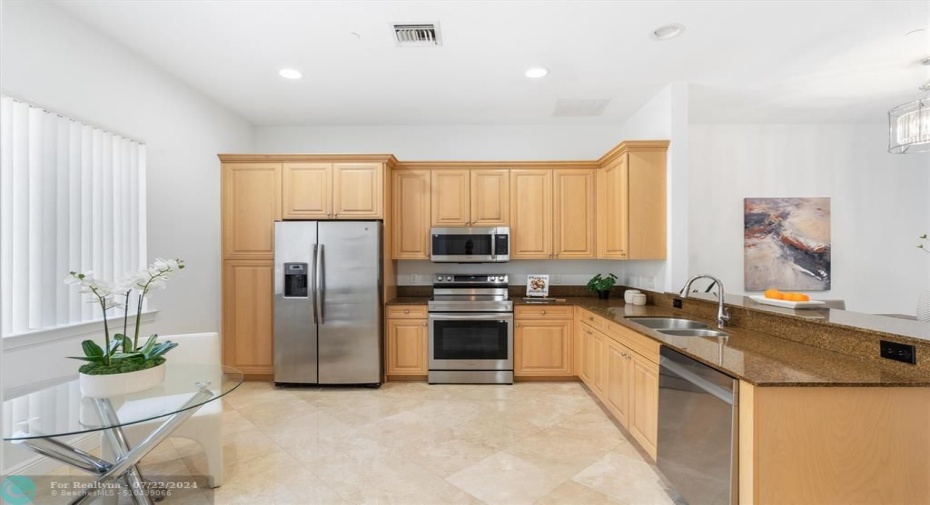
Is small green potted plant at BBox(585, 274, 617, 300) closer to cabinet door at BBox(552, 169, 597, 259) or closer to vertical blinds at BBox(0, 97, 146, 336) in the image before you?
cabinet door at BBox(552, 169, 597, 259)

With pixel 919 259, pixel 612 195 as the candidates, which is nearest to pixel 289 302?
pixel 612 195

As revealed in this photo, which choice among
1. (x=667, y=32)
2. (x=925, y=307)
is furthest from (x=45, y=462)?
(x=925, y=307)

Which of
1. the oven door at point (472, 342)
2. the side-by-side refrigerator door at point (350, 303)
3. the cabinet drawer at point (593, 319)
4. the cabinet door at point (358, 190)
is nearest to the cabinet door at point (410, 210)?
the cabinet door at point (358, 190)

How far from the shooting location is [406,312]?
387 cm

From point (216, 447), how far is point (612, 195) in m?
3.72

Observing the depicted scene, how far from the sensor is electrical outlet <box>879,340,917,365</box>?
1609 millimetres

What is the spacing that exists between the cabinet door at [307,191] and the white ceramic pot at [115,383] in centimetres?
234

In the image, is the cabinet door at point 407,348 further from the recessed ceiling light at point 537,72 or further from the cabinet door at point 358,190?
the recessed ceiling light at point 537,72

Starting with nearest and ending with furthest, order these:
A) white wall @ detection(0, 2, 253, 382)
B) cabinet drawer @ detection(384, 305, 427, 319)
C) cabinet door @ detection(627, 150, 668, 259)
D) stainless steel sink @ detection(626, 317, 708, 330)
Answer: white wall @ detection(0, 2, 253, 382)
stainless steel sink @ detection(626, 317, 708, 330)
cabinet door @ detection(627, 150, 668, 259)
cabinet drawer @ detection(384, 305, 427, 319)

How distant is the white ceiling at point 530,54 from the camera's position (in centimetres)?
241

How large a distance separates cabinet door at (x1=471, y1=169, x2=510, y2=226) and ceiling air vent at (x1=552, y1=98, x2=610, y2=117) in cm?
82

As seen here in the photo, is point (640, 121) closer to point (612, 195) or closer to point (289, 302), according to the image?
point (612, 195)

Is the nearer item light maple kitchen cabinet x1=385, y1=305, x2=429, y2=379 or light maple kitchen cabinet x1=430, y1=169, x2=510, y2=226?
light maple kitchen cabinet x1=385, y1=305, x2=429, y2=379

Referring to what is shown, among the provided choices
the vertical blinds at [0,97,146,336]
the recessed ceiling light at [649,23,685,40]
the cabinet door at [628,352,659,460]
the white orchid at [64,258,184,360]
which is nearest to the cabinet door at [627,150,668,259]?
the recessed ceiling light at [649,23,685,40]
